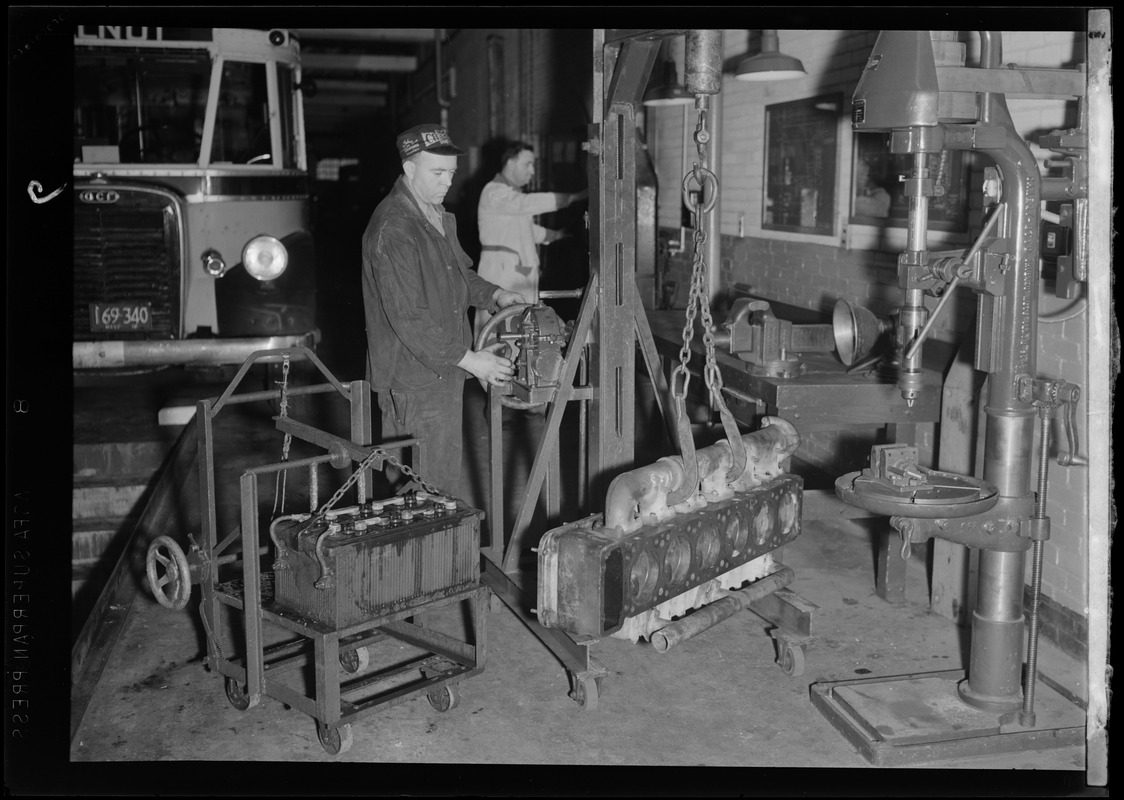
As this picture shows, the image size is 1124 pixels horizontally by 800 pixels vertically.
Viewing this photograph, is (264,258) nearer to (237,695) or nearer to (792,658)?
(237,695)

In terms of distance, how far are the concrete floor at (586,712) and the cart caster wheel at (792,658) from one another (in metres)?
0.03

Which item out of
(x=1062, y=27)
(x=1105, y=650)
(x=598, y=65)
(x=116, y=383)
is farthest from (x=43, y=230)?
(x=116, y=383)

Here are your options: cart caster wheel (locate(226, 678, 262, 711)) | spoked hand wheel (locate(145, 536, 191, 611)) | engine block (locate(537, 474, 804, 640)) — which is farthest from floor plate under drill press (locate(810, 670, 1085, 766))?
spoked hand wheel (locate(145, 536, 191, 611))

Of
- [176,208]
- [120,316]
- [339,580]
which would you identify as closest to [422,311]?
[339,580]

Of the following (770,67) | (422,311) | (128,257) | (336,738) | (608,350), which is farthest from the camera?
(128,257)

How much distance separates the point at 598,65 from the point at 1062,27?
1614 mm

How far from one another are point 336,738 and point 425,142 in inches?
86.0

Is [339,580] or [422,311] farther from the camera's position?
[422,311]

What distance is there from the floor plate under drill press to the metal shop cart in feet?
4.19

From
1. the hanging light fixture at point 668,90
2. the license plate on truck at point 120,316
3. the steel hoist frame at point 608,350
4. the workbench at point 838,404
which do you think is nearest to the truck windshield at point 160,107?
the license plate on truck at point 120,316

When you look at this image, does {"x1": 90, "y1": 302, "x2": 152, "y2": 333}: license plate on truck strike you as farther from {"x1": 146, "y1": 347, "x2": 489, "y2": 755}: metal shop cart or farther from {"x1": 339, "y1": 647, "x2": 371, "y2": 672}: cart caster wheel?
{"x1": 339, "y1": 647, "x2": 371, "y2": 672}: cart caster wheel

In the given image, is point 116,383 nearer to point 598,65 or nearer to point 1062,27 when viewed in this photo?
point 598,65

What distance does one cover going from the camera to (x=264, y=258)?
281 inches

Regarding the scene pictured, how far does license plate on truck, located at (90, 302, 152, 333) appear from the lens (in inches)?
286
